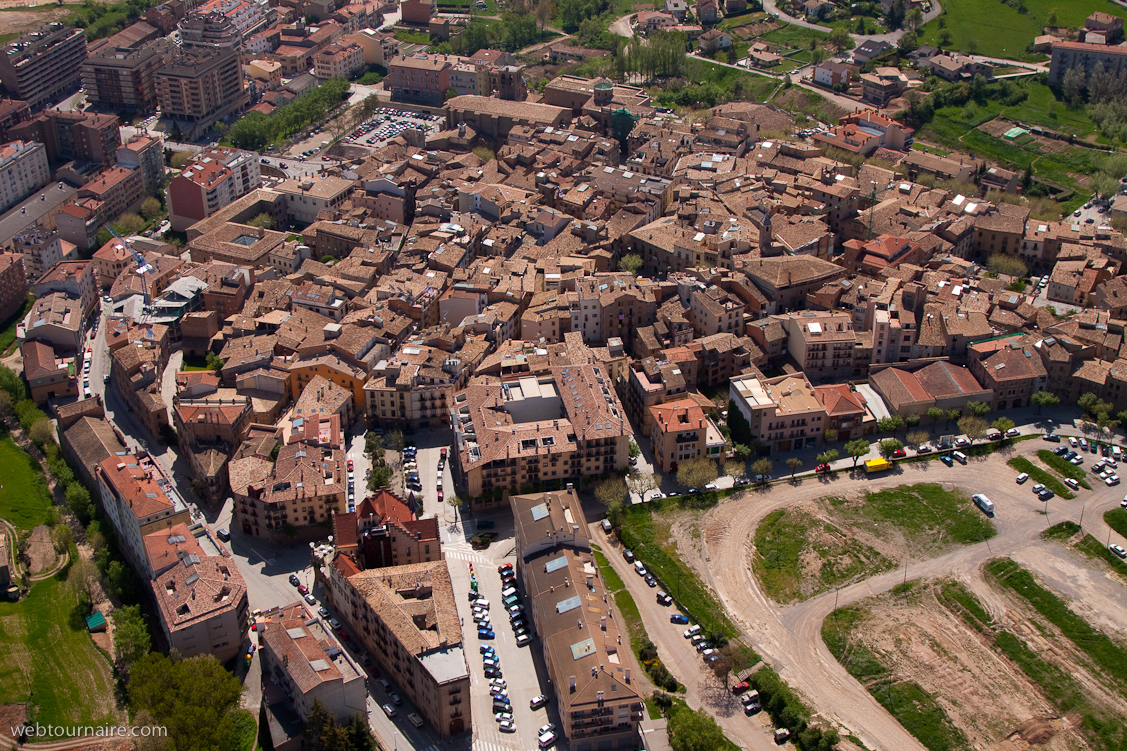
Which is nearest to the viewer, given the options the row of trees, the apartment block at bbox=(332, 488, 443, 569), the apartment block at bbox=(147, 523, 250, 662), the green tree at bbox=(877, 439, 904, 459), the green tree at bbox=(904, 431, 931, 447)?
the apartment block at bbox=(147, 523, 250, 662)

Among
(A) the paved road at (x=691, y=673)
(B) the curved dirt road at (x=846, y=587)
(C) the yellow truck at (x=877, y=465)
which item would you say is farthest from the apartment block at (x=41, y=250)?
(C) the yellow truck at (x=877, y=465)

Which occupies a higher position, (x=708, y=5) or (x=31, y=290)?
(x=708, y=5)

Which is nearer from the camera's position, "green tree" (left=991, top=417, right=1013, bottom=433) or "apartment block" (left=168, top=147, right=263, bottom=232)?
"green tree" (left=991, top=417, right=1013, bottom=433)

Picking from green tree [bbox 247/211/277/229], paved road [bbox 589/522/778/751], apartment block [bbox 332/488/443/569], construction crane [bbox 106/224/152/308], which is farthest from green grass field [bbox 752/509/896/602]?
green tree [bbox 247/211/277/229]

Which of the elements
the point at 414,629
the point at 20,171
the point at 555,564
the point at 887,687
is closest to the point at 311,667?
the point at 414,629

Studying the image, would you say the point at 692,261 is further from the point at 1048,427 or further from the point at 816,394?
the point at 1048,427

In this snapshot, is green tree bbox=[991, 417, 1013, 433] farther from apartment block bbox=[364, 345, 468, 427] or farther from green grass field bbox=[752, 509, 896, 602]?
apartment block bbox=[364, 345, 468, 427]

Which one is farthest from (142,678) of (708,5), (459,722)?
(708,5)

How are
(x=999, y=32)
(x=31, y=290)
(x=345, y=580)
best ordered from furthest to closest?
(x=999, y=32), (x=31, y=290), (x=345, y=580)

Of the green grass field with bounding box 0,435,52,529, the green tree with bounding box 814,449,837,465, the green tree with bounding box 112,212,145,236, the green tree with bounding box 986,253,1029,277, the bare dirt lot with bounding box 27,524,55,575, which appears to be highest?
the green tree with bounding box 986,253,1029,277
